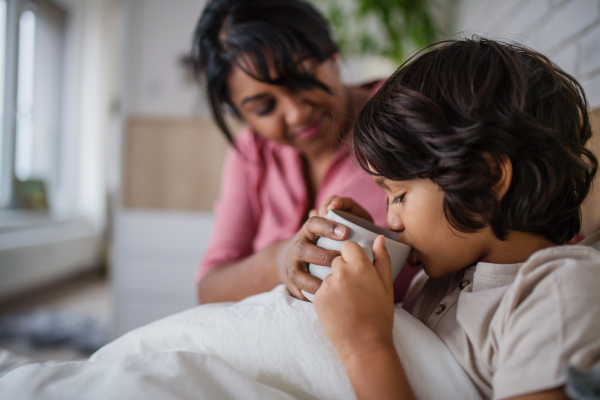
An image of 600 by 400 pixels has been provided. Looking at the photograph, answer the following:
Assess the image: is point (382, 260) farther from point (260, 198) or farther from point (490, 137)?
point (260, 198)

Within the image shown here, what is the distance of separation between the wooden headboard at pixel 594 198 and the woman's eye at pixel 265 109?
0.59 metres

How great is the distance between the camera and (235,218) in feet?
3.38

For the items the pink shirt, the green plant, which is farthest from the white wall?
the pink shirt

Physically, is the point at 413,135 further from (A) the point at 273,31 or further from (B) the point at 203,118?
(B) the point at 203,118

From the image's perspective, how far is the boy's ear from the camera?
0.46 m

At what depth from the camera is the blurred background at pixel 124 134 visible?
1.62 m

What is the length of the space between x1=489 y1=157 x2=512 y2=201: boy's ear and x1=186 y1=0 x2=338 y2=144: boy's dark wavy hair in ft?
1.49

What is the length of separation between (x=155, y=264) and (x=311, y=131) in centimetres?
139

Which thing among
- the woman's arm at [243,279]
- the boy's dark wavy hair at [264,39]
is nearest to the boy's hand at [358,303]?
the woman's arm at [243,279]

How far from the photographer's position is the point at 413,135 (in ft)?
1.63

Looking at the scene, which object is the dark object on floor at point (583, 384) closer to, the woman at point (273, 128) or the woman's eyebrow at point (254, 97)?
the woman at point (273, 128)

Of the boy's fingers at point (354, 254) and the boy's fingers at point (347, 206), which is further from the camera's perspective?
the boy's fingers at point (347, 206)

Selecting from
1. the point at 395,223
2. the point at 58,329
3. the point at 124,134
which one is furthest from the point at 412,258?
the point at 58,329

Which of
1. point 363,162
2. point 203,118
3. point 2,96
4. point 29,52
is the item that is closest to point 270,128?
point 363,162
